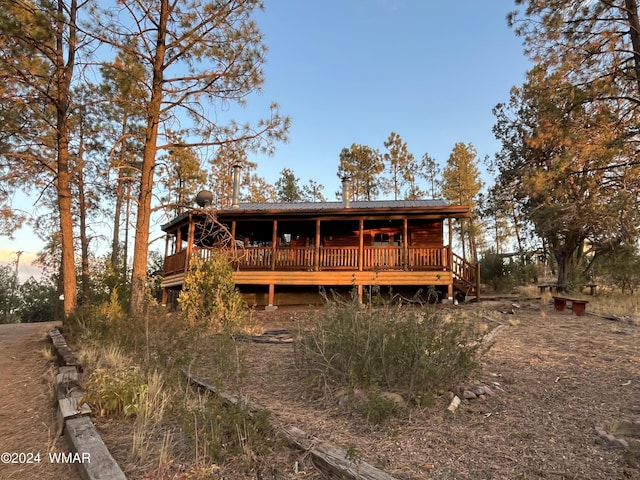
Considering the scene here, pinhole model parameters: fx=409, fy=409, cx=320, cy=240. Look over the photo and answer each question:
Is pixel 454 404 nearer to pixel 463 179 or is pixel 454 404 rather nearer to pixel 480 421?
pixel 480 421

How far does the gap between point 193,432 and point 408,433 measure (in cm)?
170

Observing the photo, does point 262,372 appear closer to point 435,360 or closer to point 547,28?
point 435,360

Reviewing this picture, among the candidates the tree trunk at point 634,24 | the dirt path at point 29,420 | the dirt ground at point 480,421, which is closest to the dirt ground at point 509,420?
the dirt ground at point 480,421

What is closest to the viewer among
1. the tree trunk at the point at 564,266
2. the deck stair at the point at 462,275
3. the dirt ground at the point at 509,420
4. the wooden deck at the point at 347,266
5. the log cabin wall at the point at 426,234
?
the dirt ground at the point at 509,420

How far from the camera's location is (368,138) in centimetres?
3117

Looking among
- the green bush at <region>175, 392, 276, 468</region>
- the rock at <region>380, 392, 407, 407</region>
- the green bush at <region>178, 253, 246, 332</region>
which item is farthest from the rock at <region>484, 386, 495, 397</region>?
the green bush at <region>178, 253, 246, 332</region>

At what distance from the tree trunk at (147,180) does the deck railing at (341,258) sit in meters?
3.89

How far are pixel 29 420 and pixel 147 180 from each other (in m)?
6.54

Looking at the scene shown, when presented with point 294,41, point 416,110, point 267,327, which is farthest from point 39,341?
point 416,110

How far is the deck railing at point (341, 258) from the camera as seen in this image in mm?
13414

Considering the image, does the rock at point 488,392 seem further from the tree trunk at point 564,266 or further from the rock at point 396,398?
the tree trunk at point 564,266

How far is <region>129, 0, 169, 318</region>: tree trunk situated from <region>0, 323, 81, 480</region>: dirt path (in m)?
2.48

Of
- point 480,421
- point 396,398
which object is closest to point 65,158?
point 396,398

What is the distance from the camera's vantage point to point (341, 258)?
46.6ft
